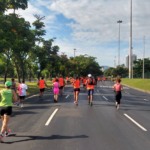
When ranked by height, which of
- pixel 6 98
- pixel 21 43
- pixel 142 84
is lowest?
pixel 142 84

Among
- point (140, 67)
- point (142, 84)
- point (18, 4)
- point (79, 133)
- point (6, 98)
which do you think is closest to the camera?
point (6, 98)

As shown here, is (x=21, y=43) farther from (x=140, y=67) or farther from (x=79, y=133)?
(x=140, y=67)

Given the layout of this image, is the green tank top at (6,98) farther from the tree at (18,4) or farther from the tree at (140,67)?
the tree at (140,67)

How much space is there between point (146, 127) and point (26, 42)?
78.0 feet

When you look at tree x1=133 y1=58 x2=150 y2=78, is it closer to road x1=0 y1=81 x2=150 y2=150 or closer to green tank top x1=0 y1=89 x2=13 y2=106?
road x1=0 y1=81 x2=150 y2=150

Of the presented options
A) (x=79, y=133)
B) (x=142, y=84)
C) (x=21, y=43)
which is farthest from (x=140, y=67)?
(x=79, y=133)

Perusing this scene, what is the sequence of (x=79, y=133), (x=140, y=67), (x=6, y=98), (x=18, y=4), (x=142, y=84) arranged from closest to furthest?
(x=6, y=98)
(x=79, y=133)
(x=18, y=4)
(x=142, y=84)
(x=140, y=67)

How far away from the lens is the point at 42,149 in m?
9.50

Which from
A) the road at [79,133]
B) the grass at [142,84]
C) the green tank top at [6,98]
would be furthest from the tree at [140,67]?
the green tank top at [6,98]

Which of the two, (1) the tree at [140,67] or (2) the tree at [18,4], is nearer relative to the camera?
(2) the tree at [18,4]

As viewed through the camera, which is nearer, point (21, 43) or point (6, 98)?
point (6, 98)

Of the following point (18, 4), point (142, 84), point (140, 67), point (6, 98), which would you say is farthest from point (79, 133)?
point (140, 67)

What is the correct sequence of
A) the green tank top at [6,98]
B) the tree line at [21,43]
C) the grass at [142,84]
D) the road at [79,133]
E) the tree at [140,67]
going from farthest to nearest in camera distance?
the tree at [140,67] < the grass at [142,84] < the tree line at [21,43] < the green tank top at [6,98] < the road at [79,133]

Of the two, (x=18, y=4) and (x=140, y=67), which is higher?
(x=18, y=4)
